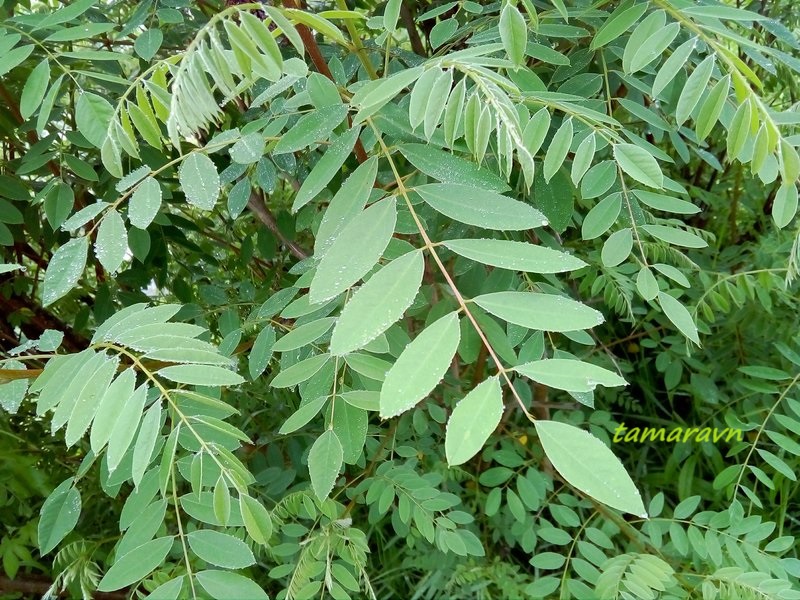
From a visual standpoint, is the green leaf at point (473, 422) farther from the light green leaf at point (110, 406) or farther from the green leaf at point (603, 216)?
the green leaf at point (603, 216)

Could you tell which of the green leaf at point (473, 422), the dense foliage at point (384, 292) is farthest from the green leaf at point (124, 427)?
the green leaf at point (473, 422)

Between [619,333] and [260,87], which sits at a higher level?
[260,87]

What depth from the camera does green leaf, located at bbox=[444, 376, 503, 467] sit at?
31cm

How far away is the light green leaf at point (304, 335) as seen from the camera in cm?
56

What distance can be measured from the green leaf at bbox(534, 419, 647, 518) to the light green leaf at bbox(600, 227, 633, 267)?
322 mm

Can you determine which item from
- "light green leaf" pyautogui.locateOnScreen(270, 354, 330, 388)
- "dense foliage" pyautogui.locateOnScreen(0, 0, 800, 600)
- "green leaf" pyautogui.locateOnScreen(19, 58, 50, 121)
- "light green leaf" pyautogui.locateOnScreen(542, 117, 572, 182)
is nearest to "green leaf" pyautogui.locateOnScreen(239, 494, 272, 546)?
"dense foliage" pyautogui.locateOnScreen(0, 0, 800, 600)

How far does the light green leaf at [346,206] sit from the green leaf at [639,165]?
22 centimetres

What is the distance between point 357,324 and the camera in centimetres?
34

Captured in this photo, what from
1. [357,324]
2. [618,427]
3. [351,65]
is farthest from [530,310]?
[618,427]

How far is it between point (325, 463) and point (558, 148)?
33 centimetres

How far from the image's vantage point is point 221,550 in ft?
1.53

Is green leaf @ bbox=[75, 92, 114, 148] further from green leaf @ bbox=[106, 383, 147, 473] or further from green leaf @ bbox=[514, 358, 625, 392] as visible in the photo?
green leaf @ bbox=[514, 358, 625, 392]

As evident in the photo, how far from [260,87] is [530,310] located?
51 cm

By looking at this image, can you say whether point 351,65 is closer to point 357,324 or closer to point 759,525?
point 357,324
